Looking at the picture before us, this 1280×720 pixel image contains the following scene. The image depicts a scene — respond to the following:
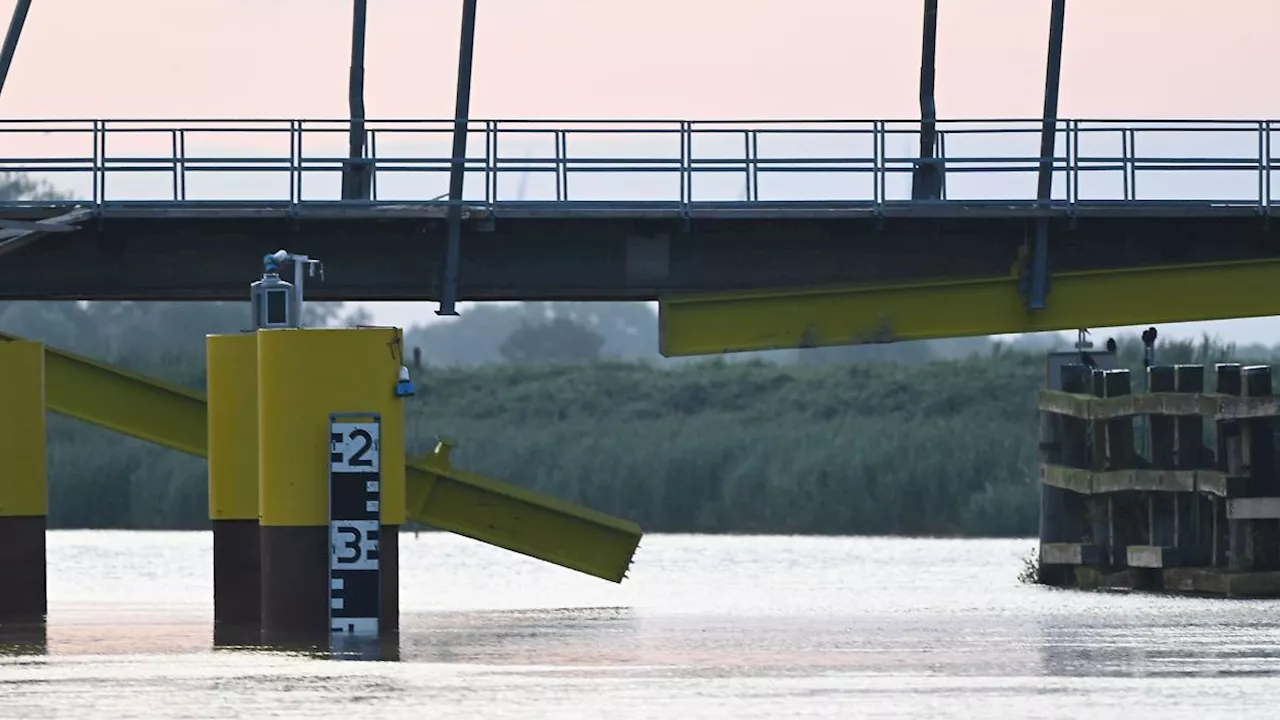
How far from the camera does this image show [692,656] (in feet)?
95.0

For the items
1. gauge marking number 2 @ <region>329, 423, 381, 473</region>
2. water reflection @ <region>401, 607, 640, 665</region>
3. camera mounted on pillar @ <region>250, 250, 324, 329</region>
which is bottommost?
water reflection @ <region>401, 607, 640, 665</region>

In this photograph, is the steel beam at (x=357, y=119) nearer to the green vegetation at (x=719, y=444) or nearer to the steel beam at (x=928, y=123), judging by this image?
the steel beam at (x=928, y=123)

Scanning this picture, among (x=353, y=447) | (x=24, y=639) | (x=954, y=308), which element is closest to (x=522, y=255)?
(x=954, y=308)

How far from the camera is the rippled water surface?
2408 cm

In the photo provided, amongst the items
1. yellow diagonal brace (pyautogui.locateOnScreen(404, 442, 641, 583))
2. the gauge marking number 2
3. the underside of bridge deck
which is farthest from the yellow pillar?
yellow diagonal brace (pyautogui.locateOnScreen(404, 442, 641, 583))

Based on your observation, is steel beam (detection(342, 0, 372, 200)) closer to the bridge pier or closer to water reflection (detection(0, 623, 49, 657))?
water reflection (detection(0, 623, 49, 657))

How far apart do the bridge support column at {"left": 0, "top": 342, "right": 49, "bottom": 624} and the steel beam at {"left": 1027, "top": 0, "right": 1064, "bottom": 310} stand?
11518 millimetres

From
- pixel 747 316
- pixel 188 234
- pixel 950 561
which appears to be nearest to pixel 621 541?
pixel 747 316

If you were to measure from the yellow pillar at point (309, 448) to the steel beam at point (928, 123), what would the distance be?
9029 mm

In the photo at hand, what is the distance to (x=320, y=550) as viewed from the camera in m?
31.1

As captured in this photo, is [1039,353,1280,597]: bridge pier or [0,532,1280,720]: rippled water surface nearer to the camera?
[0,532,1280,720]: rippled water surface

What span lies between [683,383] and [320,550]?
53.8 metres

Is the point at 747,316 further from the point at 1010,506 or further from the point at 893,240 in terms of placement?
the point at 1010,506

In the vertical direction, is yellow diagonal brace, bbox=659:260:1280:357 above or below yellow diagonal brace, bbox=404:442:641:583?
above
